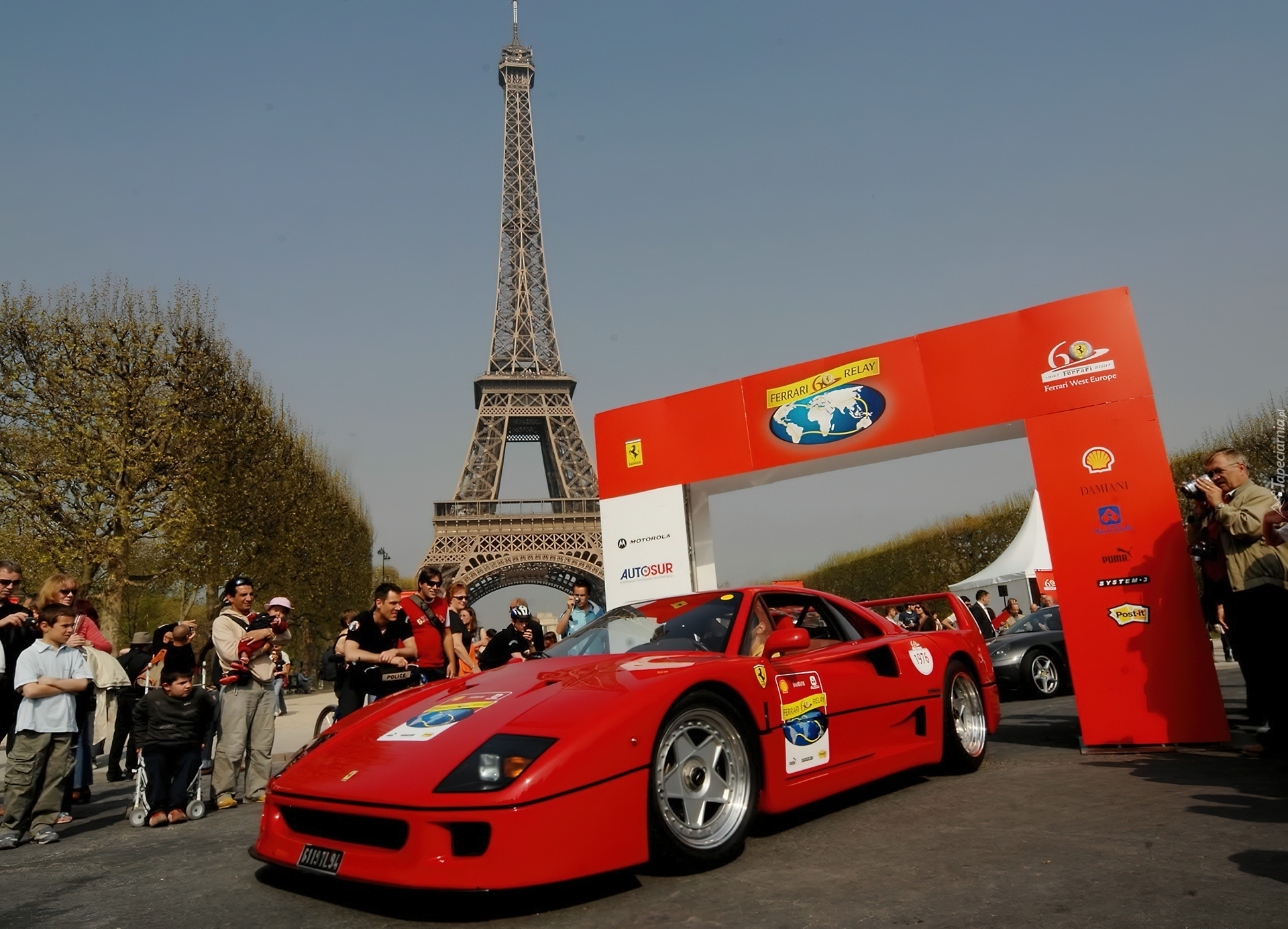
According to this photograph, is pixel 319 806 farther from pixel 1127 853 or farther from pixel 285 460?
→ pixel 285 460

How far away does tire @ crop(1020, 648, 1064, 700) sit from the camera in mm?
10875

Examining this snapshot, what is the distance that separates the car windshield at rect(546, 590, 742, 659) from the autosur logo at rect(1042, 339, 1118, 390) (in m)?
3.71

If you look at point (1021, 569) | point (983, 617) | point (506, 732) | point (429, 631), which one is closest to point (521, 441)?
point (1021, 569)

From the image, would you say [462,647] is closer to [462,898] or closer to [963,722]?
[963,722]

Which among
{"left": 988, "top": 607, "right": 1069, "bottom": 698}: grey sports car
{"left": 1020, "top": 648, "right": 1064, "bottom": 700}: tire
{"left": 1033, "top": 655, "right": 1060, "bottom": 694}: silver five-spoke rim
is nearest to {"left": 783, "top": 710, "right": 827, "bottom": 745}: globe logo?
{"left": 988, "top": 607, "right": 1069, "bottom": 698}: grey sports car

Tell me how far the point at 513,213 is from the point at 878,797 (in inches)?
2148

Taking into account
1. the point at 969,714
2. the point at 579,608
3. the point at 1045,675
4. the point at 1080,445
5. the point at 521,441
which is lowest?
the point at 1045,675

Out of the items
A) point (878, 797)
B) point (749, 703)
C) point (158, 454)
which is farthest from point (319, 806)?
point (158, 454)

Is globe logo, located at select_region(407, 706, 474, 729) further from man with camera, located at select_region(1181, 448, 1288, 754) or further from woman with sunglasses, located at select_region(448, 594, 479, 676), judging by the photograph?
man with camera, located at select_region(1181, 448, 1288, 754)

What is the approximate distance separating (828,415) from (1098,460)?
240cm

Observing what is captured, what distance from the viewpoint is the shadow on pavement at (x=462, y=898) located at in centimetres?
296

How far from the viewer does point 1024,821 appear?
13.3ft

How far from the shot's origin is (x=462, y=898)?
310cm

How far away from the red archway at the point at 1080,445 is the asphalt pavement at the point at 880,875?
3.96 ft
